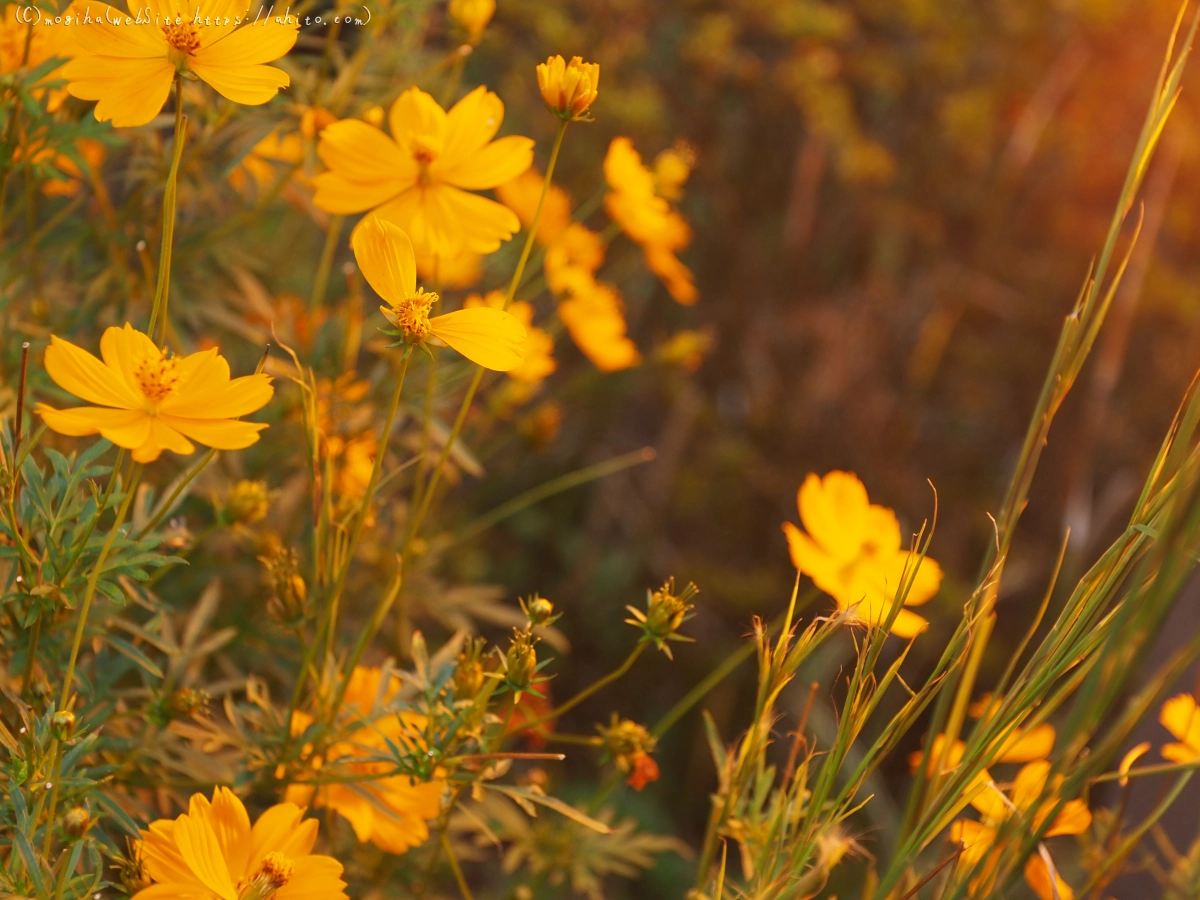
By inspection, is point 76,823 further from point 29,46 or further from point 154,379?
point 29,46

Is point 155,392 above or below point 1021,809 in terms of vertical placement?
above

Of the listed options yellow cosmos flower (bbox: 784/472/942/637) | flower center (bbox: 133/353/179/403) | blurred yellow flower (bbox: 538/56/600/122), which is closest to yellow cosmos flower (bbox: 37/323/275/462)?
flower center (bbox: 133/353/179/403)

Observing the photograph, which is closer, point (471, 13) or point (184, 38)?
point (184, 38)

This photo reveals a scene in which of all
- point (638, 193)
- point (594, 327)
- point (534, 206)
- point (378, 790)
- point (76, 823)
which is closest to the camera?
point (76, 823)

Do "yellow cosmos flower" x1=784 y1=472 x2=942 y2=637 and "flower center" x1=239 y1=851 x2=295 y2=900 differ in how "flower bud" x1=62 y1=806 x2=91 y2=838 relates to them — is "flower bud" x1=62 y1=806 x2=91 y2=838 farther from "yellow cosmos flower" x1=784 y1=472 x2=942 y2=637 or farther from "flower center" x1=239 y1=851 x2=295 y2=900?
"yellow cosmos flower" x1=784 y1=472 x2=942 y2=637

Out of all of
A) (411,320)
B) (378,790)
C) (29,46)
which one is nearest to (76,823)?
(378,790)

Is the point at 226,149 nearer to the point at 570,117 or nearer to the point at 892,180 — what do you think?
the point at 570,117
